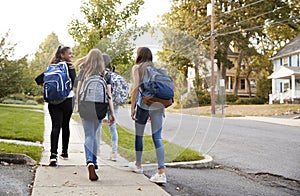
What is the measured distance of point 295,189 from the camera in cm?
535

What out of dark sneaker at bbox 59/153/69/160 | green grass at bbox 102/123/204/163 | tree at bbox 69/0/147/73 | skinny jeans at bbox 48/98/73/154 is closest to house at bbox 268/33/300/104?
tree at bbox 69/0/147/73

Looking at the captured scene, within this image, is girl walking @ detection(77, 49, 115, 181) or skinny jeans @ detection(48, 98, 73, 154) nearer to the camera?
girl walking @ detection(77, 49, 115, 181)

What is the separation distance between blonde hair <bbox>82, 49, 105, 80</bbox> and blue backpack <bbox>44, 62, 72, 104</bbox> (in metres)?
0.55

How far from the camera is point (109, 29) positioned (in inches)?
319

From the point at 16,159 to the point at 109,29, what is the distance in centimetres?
329

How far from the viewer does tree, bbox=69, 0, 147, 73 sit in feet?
18.6

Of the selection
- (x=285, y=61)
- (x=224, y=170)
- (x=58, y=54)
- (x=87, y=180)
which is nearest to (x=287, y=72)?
(x=285, y=61)

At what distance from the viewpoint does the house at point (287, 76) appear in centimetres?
3584

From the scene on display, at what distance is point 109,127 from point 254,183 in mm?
2352

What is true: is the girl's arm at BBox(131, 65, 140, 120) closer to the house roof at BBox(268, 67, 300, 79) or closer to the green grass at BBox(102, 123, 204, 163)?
the green grass at BBox(102, 123, 204, 163)

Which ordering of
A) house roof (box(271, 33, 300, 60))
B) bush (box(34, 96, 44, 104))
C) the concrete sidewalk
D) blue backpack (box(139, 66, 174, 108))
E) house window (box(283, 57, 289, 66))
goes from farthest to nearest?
1. bush (box(34, 96, 44, 104))
2. house window (box(283, 57, 289, 66))
3. house roof (box(271, 33, 300, 60))
4. blue backpack (box(139, 66, 174, 108))
5. the concrete sidewalk

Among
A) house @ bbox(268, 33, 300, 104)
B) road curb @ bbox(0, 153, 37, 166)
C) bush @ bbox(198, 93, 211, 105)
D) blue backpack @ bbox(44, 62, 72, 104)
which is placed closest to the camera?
bush @ bbox(198, 93, 211, 105)

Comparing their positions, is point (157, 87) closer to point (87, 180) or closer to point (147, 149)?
point (147, 149)

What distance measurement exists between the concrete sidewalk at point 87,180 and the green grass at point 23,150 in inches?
5.9
